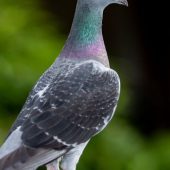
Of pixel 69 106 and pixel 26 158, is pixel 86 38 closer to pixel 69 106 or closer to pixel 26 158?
pixel 69 106

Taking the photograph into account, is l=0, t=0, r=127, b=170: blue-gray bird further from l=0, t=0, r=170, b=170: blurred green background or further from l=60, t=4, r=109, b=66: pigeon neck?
l=0, t=0, r=170, b=170: blurred green background

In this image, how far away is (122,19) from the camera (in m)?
10.1

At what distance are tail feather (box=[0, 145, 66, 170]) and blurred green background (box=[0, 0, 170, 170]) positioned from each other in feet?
7.57

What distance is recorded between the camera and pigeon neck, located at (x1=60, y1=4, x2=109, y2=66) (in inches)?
218

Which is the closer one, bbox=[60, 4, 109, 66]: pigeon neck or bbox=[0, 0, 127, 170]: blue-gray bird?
bbox=[0, 0, 127, 170]: blue-gray bird

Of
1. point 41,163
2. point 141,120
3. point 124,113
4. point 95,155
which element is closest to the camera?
point 41,163

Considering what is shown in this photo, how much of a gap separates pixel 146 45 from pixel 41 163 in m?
5.17

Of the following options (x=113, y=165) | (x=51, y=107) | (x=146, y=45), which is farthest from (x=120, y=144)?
(x=51, y=107)

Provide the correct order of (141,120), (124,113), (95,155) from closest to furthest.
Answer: (95,155) → (124,113) → (141,120)

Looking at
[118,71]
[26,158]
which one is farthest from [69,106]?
[118,71]

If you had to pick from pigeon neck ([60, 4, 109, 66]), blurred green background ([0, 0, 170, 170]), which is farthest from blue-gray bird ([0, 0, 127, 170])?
blurred green background ([0, 0, 170, 170])

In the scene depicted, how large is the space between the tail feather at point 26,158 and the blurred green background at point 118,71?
90.8 inches

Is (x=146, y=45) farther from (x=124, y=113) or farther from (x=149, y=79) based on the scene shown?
(x=124, y=113)

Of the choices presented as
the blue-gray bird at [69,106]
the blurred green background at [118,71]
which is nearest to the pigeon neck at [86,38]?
the blue-gray bird at [69,106]
